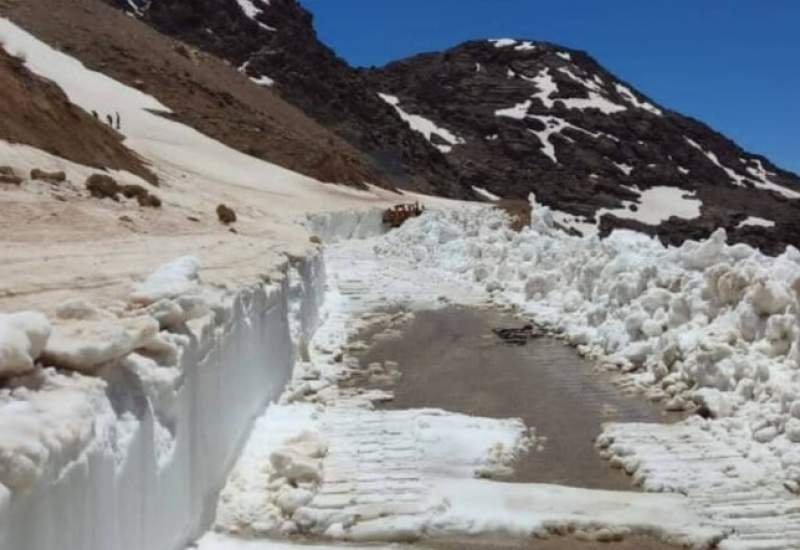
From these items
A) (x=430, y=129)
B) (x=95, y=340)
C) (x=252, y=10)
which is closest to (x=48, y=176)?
(x=95, y=340)

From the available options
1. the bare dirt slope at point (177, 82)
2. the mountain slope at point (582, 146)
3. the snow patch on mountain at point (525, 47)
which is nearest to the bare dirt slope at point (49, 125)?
the bare dirt slope at point (177, 82)

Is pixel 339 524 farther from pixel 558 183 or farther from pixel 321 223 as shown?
pixel 558 183

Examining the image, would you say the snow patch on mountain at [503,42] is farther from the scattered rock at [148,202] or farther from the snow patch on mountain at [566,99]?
the scattered rock at [148,202]

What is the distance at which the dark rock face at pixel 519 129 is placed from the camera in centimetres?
7769

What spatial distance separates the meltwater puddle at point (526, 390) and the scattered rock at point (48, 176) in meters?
7.06

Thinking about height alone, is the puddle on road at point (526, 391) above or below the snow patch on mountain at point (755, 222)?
below

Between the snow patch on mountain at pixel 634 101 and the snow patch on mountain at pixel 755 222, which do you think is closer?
the snow patch on mountain at pixel 755 222

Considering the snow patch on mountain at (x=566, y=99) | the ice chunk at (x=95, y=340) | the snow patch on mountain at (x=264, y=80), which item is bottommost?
the ice chunk at (x=95, y=340)

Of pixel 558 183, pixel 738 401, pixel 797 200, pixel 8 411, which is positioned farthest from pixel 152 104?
pixel 797 200

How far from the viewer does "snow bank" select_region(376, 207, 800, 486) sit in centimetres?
775

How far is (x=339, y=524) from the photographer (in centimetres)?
573

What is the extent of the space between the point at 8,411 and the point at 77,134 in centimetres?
2015

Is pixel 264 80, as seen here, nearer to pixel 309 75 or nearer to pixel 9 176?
pixel 309 75

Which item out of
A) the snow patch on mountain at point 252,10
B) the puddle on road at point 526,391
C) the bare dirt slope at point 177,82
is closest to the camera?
the puddle on road at point 526,391
